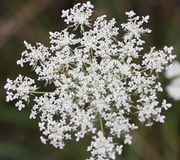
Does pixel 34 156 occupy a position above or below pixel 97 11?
below

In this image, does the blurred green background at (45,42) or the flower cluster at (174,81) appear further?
the blurred green background at (45,42)

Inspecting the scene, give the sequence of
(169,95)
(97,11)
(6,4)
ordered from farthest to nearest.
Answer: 1. (6,4)
2. (97,11)
3. (169,95)

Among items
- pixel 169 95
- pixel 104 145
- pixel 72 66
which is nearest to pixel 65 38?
pixel 72 66

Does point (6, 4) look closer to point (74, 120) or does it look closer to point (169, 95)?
point (169, 95)

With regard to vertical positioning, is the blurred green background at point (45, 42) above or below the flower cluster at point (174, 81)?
above

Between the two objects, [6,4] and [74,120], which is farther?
[6,4]
